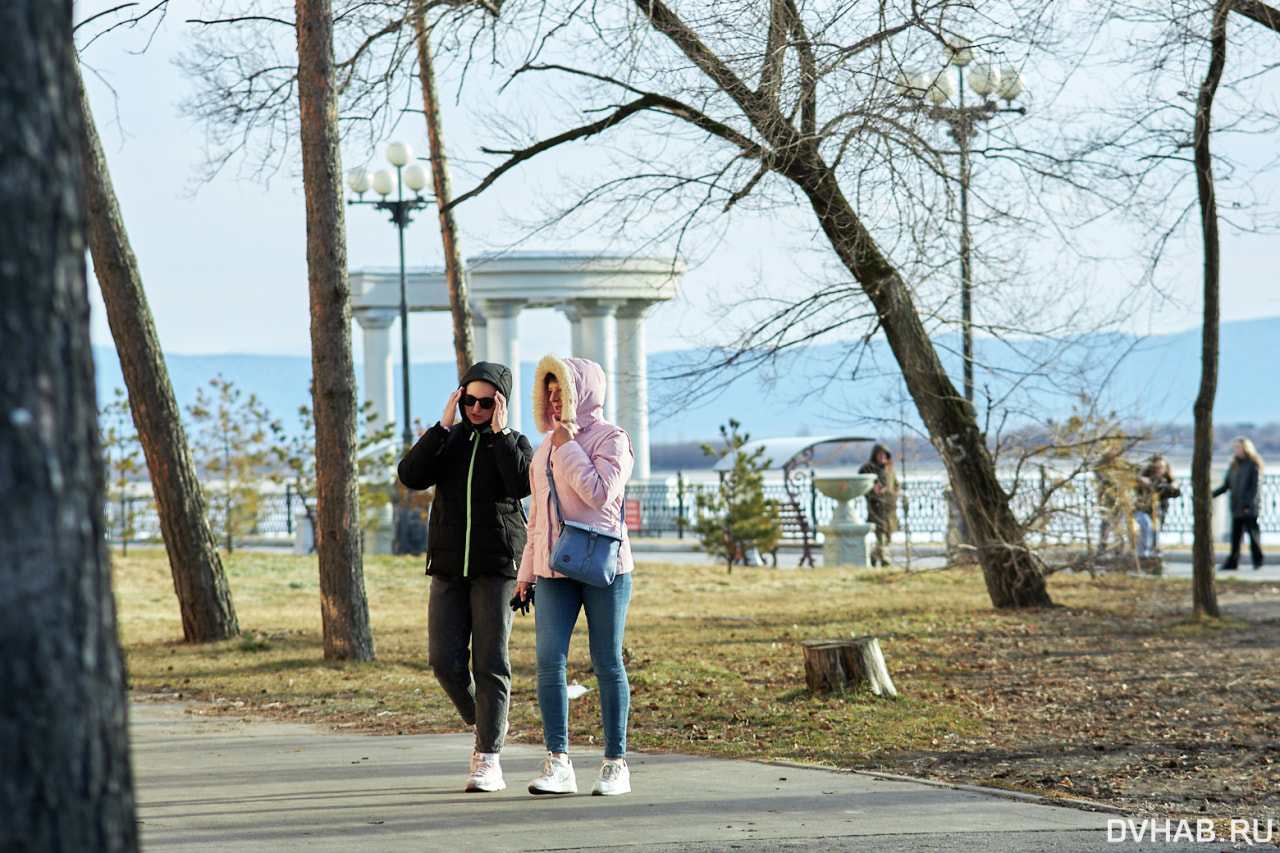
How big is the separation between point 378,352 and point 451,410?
24.5 metres

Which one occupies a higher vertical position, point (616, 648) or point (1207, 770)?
point (616, 648)

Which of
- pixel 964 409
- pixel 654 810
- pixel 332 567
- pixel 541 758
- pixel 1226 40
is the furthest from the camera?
pixel 964 409

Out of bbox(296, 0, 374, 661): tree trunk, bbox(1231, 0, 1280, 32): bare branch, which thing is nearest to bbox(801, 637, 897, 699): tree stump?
bbox(296, 0, 374, 661): tree trunk

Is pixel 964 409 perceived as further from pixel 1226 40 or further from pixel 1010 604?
pixel 1226 40

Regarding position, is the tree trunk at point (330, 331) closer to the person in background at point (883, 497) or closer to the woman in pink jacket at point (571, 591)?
the woman in pink jacket at point (571, 591)

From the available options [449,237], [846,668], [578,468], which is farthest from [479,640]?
[449,237]

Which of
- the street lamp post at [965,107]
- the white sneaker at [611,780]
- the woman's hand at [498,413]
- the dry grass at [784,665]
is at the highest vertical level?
the street lamp post at [965,107]

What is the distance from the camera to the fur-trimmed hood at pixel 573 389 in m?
5.00

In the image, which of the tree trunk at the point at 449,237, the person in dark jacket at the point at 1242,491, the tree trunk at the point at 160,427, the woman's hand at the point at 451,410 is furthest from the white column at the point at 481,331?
the woman's hand at the point at 451,410

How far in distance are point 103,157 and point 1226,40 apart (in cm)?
918

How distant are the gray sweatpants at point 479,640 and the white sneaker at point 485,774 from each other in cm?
3

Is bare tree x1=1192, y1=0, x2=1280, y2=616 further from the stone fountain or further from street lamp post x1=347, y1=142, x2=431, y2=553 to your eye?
street lamp post x1=347, y1=142, x2=431, y2=553

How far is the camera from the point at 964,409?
12062 millimetres

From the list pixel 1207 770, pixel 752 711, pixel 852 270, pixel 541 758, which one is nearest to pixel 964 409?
pixel 852 270
